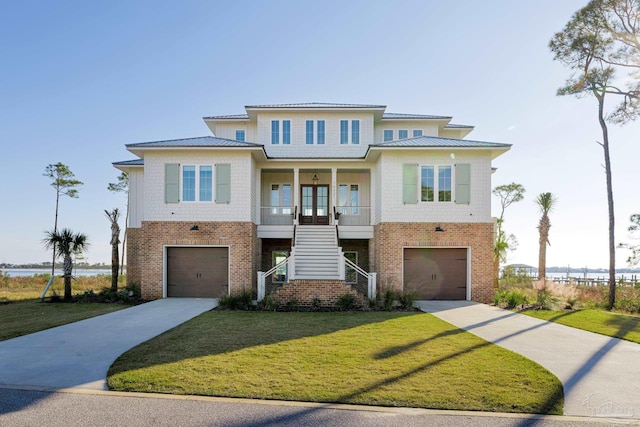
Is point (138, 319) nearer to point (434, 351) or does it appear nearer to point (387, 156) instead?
point (434, 351)

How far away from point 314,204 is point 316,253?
5134mm

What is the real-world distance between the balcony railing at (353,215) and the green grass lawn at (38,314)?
10644 mm

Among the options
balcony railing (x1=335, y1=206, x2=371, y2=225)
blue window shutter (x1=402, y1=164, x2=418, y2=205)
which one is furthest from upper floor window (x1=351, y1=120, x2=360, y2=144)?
blue window shutter (x1=402, y1=164, x2=418, y2=205)

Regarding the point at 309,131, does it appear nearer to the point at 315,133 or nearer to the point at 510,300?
the point at 315,133

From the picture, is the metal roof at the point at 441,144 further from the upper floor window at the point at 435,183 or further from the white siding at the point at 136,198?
the white siding at the point at 136,198

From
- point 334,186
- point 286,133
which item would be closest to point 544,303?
point 334,186

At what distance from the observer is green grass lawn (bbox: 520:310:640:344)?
9.63m

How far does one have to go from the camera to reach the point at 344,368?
616cm

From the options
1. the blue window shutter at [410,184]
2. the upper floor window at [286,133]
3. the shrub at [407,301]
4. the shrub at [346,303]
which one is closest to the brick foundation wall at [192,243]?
the shrub at [346,303]

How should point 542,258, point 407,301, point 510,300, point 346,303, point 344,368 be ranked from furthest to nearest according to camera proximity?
1. point 542,258
2. point 510,300
3. point 407,301
4. point 346,303
5. point 344,368

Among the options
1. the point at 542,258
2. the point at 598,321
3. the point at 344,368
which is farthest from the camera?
the point at 542,258

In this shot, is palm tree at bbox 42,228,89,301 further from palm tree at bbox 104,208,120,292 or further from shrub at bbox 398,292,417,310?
shrub at bbox 398,292,417,310

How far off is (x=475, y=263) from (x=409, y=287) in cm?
296

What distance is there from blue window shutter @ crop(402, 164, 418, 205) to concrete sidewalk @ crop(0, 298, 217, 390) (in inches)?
371
